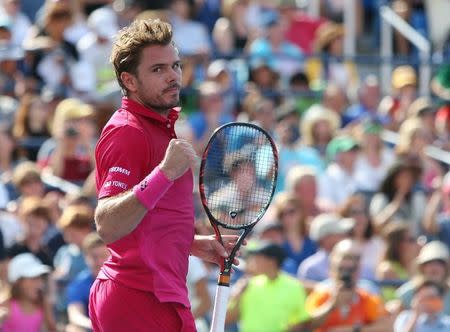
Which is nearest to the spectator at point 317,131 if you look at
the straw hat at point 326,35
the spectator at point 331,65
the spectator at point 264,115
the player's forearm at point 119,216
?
the spectator at point 264,115

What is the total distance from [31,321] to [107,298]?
12.4ft

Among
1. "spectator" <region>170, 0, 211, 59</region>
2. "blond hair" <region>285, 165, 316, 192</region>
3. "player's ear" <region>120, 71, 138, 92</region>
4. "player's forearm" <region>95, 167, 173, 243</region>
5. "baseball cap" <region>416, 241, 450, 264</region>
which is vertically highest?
"player's ear" <region>120, 71, 138, 92</region>

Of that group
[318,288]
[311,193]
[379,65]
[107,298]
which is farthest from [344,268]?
[379,65]

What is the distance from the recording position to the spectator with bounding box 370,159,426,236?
11141 millimetres

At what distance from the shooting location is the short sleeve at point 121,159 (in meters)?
4.91

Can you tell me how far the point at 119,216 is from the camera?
15.8 feet

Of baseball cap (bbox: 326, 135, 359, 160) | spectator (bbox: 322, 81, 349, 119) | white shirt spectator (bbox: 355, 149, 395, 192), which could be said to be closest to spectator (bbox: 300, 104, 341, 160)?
baseball cap (bbox: 326, 135, 359, 160)

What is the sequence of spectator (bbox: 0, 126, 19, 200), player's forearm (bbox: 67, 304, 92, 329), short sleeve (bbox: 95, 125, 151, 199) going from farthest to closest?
spectator (bbox: 0, 126, 19, 200), player's forearm (bbox: 67, 304, 92, 329), short sleeve (bbox: 95, 125, 151, 199)

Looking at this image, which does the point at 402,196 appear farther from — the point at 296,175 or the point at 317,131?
the point at 317,131

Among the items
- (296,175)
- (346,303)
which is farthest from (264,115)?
(346,303)

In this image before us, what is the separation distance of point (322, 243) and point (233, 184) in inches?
173

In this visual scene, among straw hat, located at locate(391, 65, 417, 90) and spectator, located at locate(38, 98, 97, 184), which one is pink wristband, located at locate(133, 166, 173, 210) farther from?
straw hat, located at locate(391, 65, 417, 90)

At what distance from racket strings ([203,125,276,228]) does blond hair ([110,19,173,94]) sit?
1.43ft

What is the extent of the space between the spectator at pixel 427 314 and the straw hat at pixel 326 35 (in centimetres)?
571
